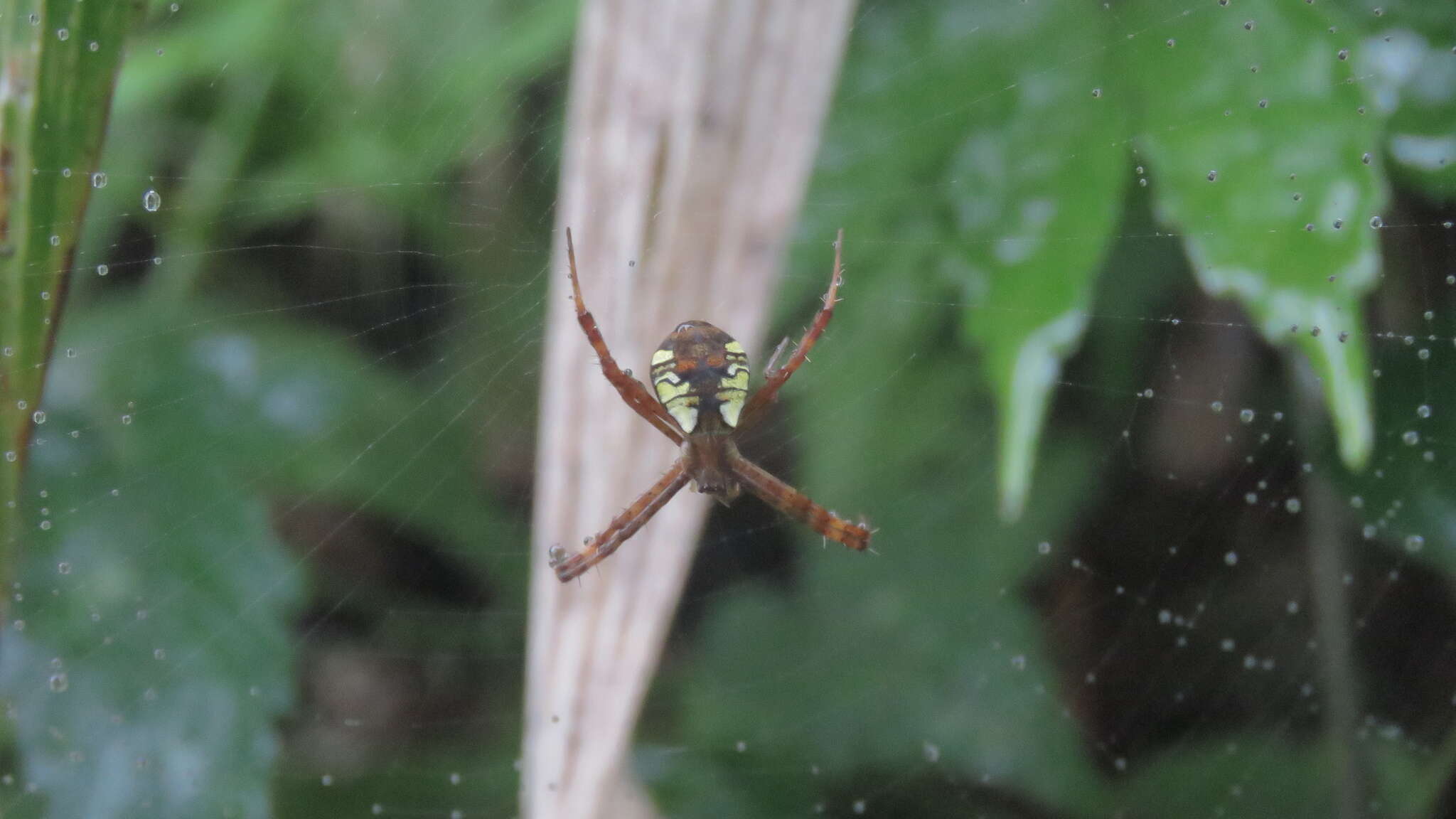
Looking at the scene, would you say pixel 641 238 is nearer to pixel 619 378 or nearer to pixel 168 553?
pixel 619 378

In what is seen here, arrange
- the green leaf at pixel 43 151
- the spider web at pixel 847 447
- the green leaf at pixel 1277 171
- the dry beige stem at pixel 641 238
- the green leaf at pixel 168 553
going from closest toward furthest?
the green leaf at pixel 43 151 → the green leaf at pixel 1277 171 → the dry beige stem at pixel 641 238 → the spider web at pixel 847 447 → the green leaf at pixel 168 553

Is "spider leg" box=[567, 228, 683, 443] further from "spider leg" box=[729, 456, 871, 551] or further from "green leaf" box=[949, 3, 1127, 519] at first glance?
"green leaf" box=[949, 3, 1127, 519]

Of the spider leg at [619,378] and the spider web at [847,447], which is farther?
the spider web at [847,447]

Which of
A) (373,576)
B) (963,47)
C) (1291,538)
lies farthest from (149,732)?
(1291,538)

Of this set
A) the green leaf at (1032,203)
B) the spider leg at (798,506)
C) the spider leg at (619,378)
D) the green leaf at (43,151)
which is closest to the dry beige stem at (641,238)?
the spider leg at (619,378)

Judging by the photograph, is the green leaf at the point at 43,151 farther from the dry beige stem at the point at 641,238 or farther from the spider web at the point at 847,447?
the spider web at the point at 847,447

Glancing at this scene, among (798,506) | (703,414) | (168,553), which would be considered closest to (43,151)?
(703,414)

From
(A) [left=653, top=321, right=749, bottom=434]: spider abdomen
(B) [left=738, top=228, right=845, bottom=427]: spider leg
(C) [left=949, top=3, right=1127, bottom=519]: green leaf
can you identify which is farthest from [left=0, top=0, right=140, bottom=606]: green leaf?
(C) [left=949, top=3, right=1127, bottom=519]: green leaf
